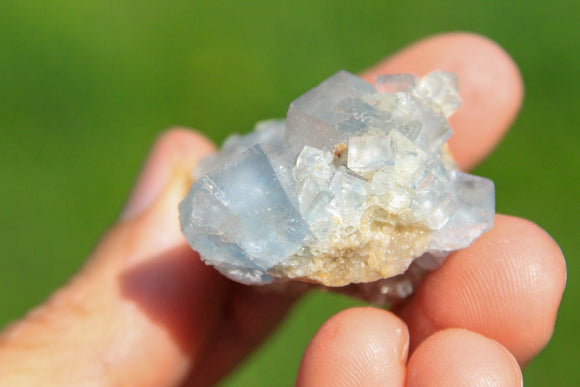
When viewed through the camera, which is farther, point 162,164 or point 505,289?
point 162,164

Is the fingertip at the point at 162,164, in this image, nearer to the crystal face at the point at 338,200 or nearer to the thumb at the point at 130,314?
the thumb at the point at 130,314

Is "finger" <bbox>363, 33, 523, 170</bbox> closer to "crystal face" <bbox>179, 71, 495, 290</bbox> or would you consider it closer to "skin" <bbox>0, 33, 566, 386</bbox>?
"skin" <bbox>0, 33, 566, 386</bbox>

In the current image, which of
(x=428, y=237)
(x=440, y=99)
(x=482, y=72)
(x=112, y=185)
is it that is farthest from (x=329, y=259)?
(x=112, y=185)

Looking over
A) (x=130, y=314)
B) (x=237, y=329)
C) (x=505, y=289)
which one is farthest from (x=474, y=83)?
(x=130, y=314)

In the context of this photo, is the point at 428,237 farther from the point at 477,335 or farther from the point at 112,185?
the point at 112,185

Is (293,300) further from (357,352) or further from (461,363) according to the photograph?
(461,363)

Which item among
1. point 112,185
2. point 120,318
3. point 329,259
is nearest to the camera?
point 329,259
